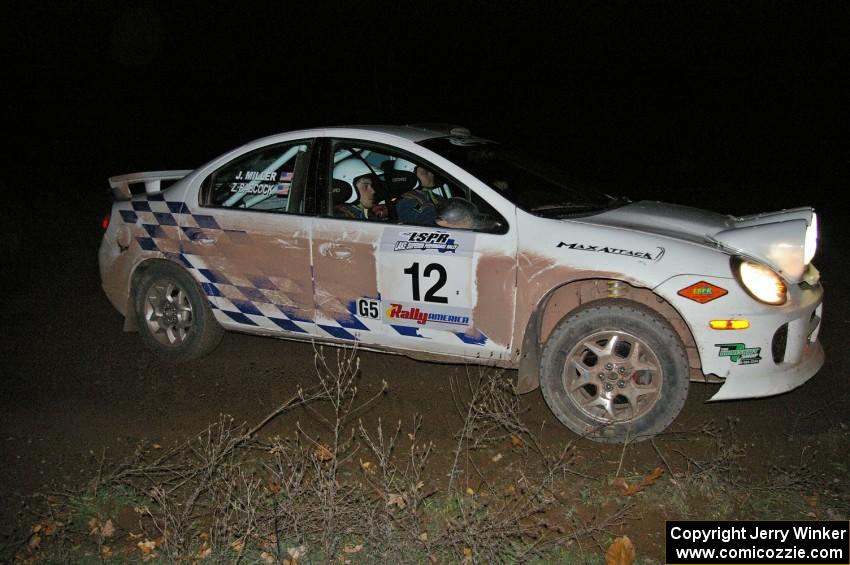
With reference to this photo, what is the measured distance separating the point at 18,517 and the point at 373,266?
237 centimetres

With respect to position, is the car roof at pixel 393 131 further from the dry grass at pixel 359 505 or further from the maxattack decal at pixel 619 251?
the dry grass at pixel 359 505

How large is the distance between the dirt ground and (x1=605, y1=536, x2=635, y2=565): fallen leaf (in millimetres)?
176

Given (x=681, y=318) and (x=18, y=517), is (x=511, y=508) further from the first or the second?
(x=18, y=517)

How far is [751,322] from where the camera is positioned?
4586 millimetres

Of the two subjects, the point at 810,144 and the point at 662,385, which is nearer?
the point at 662,385

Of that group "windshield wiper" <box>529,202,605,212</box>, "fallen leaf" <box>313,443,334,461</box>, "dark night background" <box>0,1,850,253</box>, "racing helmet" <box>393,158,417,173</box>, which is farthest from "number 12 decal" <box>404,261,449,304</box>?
"dark night background" <box>0,1,850,253</box>

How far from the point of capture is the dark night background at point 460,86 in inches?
702

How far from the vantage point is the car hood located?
15.8 feet

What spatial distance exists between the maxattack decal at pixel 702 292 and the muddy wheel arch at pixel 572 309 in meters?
0.22

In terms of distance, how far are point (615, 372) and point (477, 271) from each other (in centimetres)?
98

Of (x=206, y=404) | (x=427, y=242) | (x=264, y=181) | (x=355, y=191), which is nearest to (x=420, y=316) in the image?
(x=427, y=242)

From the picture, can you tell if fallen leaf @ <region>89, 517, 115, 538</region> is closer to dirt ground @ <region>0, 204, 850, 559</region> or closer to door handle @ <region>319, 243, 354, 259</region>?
dirt ground @ <region>0, 204, 850, 559</region>

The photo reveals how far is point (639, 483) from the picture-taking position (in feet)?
14.3

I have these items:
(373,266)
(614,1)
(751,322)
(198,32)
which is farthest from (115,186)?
(614,1)
